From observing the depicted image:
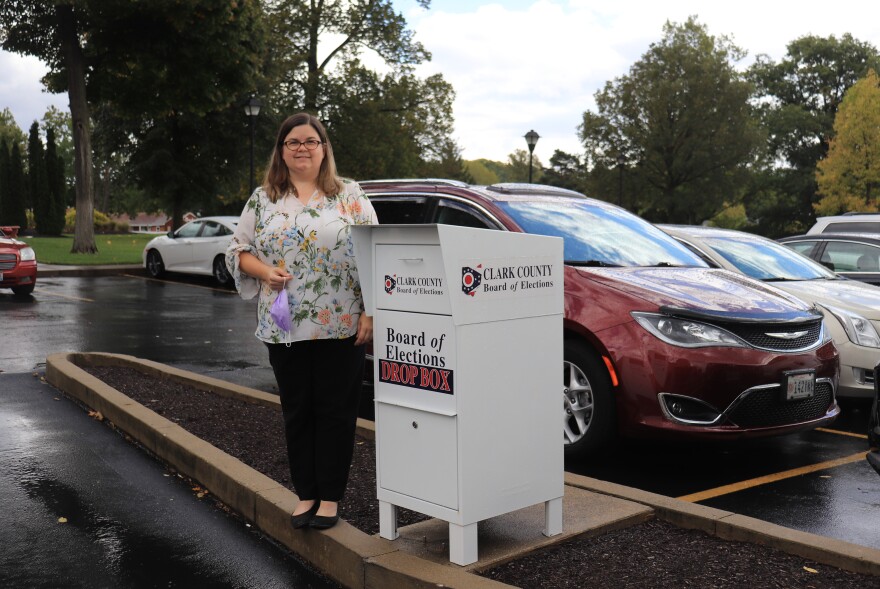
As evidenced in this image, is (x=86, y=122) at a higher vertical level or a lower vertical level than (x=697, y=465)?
higher

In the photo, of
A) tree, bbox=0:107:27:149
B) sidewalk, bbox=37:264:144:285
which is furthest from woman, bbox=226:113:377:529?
tree, bbox=0:107:27:149

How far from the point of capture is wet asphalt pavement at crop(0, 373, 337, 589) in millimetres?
4031

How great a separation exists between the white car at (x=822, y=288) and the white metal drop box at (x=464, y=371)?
411 cm

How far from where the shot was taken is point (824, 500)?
5297mm

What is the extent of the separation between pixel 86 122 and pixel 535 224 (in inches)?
950

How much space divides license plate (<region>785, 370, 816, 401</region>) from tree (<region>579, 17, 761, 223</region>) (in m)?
49.5

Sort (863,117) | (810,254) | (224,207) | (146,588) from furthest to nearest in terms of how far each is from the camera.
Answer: (224,207) → (863,117) → (810,254) → (146,588)

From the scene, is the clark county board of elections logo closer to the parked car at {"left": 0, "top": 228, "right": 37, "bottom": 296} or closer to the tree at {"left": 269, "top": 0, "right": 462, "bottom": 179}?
the parked car at {"left": 0, "top": 228, "right": 37, "bottom": 296}

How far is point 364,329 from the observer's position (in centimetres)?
418

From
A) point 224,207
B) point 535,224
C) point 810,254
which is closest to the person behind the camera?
point 535,224

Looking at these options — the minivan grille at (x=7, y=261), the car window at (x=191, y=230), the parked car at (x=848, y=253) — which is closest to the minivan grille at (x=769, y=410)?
the parked car at (x=848, y=253)

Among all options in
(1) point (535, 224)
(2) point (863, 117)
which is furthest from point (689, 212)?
(1) point (535, 224)

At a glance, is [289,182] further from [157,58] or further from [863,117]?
[863,117]

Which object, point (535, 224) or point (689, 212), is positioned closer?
point (535, 224)
